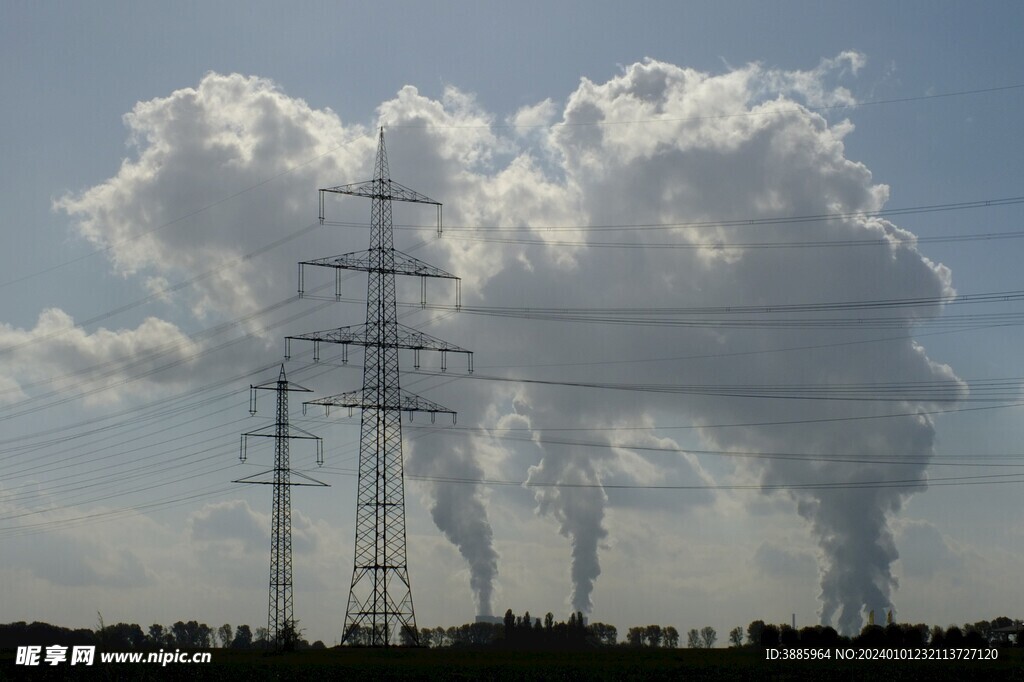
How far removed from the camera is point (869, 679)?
58.9 m

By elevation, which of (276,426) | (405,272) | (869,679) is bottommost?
(869,679)

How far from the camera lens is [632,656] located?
8244 centimetres

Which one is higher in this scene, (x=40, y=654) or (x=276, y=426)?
(x=276, y=426)

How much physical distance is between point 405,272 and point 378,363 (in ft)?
22.1

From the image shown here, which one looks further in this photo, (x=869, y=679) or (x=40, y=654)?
(x=40, y=654)

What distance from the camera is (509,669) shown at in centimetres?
6406

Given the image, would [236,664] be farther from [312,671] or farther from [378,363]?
[378,363]

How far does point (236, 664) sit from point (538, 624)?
312ft

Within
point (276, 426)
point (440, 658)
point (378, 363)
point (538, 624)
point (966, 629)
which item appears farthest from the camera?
point (538, 624)

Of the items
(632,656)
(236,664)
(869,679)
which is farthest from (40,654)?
(869,679)

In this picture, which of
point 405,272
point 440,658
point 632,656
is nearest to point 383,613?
point 440,658

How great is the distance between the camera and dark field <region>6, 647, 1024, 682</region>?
5869 cm

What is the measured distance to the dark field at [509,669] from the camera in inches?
2311

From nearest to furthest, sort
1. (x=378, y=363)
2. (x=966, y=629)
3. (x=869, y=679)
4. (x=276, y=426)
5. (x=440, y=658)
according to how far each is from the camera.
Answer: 1. (x=869, y=679)
2. (x=440, y=658)
3. (x=378, y=363)
4. (x=276, y=426)
5. (x=966, y=629)
